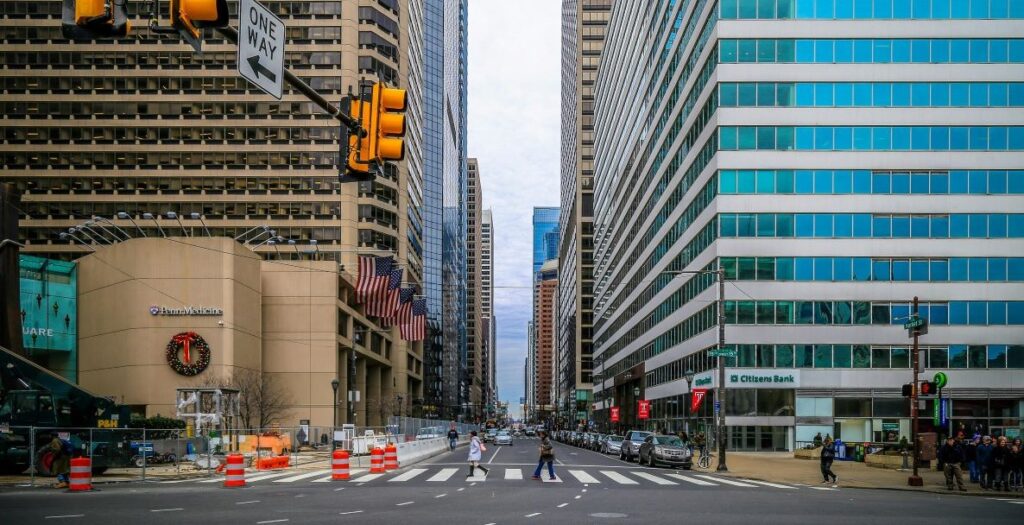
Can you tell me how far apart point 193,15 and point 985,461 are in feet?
88.8

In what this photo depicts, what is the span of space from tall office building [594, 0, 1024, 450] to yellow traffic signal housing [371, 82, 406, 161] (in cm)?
4794

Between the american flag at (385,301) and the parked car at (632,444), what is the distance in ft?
52.5

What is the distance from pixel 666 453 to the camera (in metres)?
39.8

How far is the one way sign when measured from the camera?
28.1 ft

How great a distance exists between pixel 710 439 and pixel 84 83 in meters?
62.3

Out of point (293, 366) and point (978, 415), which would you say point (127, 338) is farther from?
point (978, 415)

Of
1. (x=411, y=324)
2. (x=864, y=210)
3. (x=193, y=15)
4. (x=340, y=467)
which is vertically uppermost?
(x=864, y=210)

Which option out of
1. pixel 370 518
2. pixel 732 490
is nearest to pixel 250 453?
pixel 732 490

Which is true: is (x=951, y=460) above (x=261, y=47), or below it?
below

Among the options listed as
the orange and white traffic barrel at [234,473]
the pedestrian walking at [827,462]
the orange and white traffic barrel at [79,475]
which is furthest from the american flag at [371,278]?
the pedestrian walking at [827,462]

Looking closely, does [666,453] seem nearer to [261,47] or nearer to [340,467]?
[340,467]

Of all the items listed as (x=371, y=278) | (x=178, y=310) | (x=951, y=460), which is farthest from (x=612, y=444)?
(x=951, y=460)

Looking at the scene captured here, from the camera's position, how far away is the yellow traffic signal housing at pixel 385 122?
10133 mm

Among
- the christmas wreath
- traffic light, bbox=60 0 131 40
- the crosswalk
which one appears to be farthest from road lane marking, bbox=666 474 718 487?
the christmas wreath
